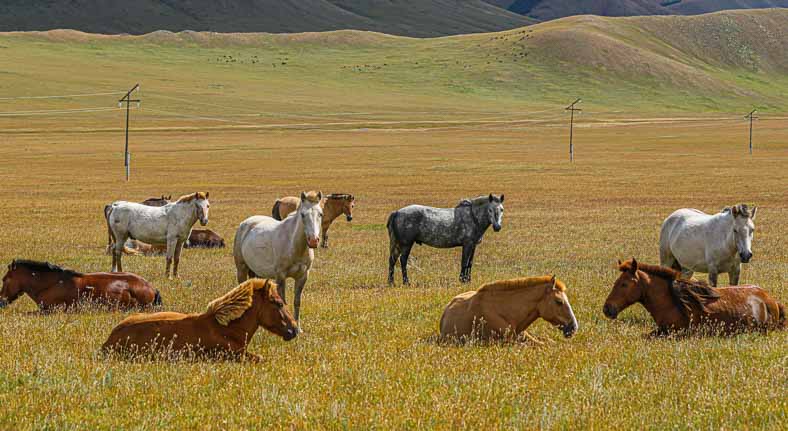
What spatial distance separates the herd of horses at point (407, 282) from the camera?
1053cm

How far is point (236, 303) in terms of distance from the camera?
34.4ft

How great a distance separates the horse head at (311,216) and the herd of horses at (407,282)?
0.7 inches

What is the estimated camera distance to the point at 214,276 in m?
19.0

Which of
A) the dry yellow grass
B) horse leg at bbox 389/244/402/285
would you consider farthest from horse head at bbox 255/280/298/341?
horse leg at bbox 389/244/402/285

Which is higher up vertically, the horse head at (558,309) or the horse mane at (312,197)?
the horse mane at (312,197)

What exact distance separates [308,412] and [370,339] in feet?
12.5

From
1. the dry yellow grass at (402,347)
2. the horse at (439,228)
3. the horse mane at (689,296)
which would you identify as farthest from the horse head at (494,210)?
the horse mane at (689,296)

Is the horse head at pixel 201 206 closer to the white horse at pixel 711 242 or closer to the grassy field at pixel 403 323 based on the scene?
the grassy field at pixel 403 323

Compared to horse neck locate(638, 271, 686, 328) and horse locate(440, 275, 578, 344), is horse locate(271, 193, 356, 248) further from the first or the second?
horse neck locate(638, 271, 686, 328)

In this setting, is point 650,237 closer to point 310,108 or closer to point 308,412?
point 308,412

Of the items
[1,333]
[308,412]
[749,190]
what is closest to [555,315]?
[308,412]

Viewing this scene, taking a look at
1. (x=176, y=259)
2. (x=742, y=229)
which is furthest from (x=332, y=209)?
(x=742, y=229)

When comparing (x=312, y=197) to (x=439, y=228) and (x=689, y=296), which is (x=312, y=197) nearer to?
(x=689, y=296)

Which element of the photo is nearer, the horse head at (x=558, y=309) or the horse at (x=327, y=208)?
the horse head at (x=558, y=309)
